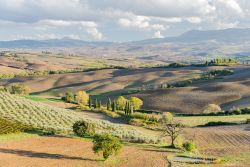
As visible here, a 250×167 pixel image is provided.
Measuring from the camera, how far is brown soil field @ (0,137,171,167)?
45906 mm

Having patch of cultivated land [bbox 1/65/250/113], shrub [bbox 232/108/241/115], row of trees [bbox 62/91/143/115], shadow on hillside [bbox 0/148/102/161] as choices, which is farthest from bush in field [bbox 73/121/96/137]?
patch of cultivated land [bbox 1/65/250/113]

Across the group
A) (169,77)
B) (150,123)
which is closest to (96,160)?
(150,123)

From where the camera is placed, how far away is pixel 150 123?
3322 inches

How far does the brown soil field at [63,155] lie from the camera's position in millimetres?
45906

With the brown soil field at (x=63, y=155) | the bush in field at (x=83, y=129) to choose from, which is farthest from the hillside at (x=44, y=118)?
the brown soil field at (x=63, y=155)

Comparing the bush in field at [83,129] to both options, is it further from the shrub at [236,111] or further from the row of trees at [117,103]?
the shrub at [236,111]

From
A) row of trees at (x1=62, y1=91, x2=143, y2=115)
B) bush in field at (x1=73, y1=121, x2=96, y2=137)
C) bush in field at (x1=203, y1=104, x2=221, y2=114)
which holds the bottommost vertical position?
bush in field at (x1=203, y1=104, x2=221, y2=114)

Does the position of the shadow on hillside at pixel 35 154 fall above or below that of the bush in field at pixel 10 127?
below

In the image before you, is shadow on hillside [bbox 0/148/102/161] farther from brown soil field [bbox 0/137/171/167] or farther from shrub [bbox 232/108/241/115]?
shrub [bbox 232/108/241/115]

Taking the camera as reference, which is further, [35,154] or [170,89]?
[170,89]

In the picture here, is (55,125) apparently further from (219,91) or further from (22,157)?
(219,91)

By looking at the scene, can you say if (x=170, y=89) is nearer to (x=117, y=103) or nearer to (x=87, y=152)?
(x=117, y=103)

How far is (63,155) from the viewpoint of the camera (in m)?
49.9

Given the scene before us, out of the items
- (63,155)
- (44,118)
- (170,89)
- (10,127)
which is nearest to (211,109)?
(170,89)
